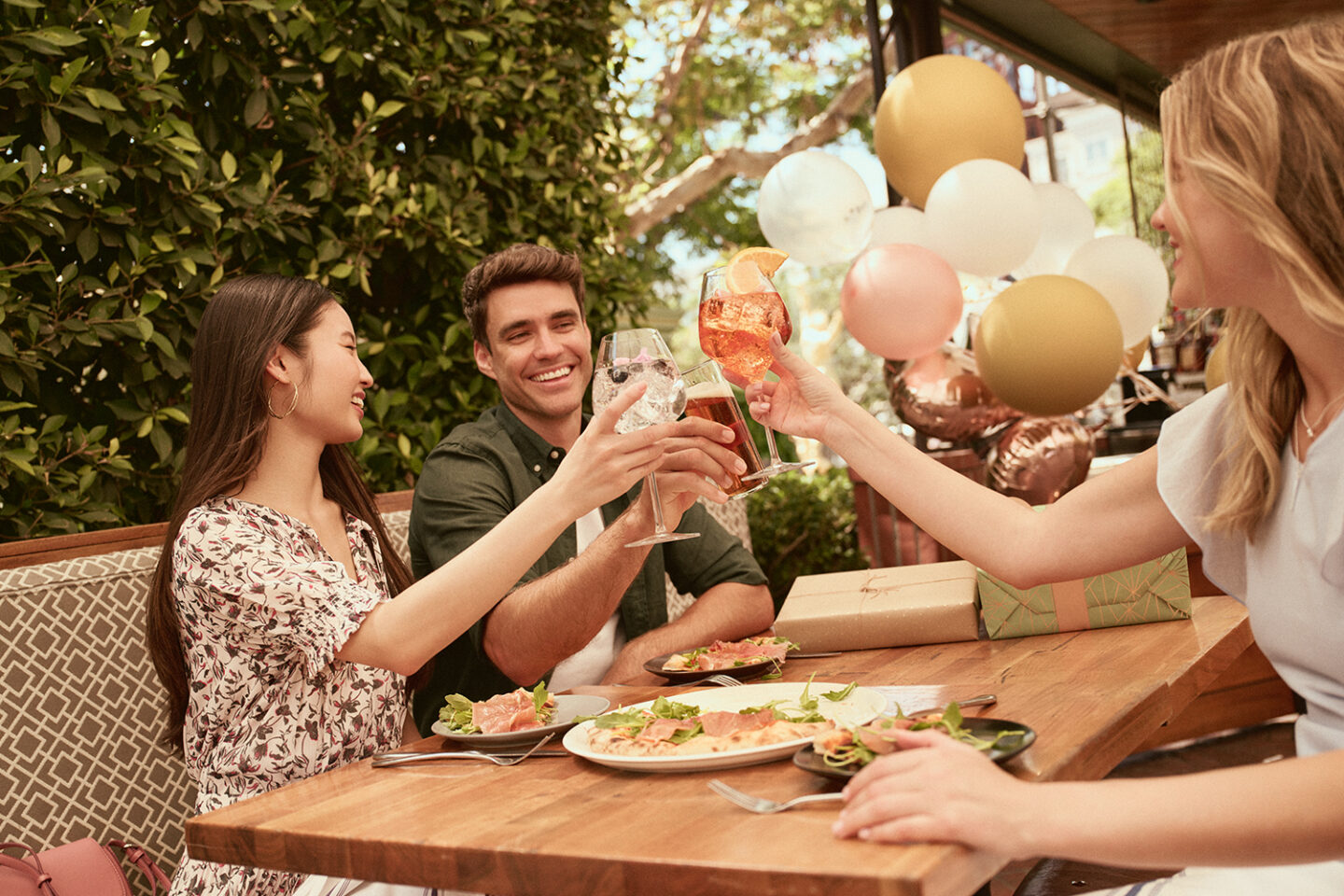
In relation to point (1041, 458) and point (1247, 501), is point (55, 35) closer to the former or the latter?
point (1247, 501)

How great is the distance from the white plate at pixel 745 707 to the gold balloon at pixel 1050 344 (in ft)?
6.46

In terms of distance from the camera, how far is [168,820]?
6.71 feet

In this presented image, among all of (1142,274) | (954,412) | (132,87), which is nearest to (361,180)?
(132,87)

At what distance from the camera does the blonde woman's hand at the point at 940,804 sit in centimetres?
88

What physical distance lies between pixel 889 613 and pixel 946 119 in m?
2.12

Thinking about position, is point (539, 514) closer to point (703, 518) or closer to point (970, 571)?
point (970, 571)

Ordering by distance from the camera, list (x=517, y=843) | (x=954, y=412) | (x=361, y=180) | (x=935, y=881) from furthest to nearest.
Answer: (x=954, y=412) → (x=361, y=180) → (x=517, y=843) → (x=935, y=881)

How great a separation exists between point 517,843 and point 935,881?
1.30 feet

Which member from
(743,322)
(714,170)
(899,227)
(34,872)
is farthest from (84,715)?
(714,170)

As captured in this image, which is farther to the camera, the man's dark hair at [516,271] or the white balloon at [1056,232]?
the white balloon at [1056,232]

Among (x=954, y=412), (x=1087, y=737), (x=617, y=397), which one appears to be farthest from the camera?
(x=954, y=412)

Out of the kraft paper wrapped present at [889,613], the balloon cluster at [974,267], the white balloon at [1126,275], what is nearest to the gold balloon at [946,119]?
the balloon cluster at [974,267]

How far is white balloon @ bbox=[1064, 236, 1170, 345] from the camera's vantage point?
352 centimetres

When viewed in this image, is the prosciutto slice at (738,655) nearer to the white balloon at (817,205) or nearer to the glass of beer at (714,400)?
the glass of beer at (714,400)
